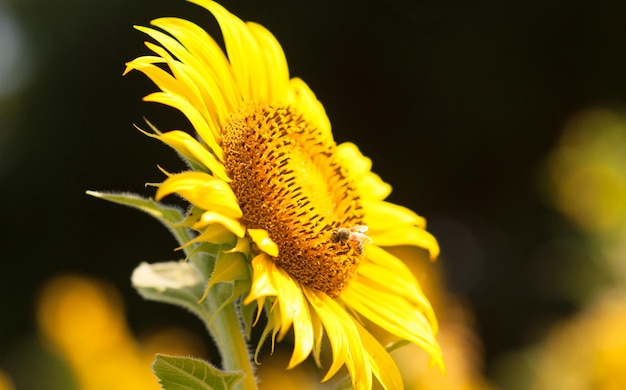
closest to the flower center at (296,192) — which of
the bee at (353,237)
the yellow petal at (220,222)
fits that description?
the bee at (353,237)

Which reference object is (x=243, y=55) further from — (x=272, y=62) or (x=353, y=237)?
(x=353, y=237)

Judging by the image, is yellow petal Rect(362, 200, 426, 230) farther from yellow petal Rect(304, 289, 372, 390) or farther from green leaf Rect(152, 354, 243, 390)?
green leaf Rect(152, 354, 243, 390)

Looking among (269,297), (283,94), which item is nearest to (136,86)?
(283,94)

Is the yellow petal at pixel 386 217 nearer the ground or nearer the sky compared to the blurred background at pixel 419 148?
nearer the sky

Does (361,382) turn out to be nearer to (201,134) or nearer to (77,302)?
(201,134)

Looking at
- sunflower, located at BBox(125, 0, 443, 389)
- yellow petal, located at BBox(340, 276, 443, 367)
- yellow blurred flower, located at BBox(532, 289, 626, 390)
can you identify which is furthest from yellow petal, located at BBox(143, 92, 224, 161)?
yellow blurred flower, located at BBox(532, 289, 626, 390)

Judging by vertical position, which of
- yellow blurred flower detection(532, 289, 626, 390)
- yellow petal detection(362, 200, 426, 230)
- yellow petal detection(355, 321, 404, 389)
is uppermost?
yellow petal detection(362, 200, 426, 230)

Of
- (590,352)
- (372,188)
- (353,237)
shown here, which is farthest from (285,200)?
(590,352)

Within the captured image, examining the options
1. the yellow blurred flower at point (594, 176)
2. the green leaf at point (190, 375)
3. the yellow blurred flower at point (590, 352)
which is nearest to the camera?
the green leaf at point (190, 375)

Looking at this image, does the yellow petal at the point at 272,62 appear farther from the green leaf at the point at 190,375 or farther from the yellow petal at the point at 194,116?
the green leaf at the point at 190,375
